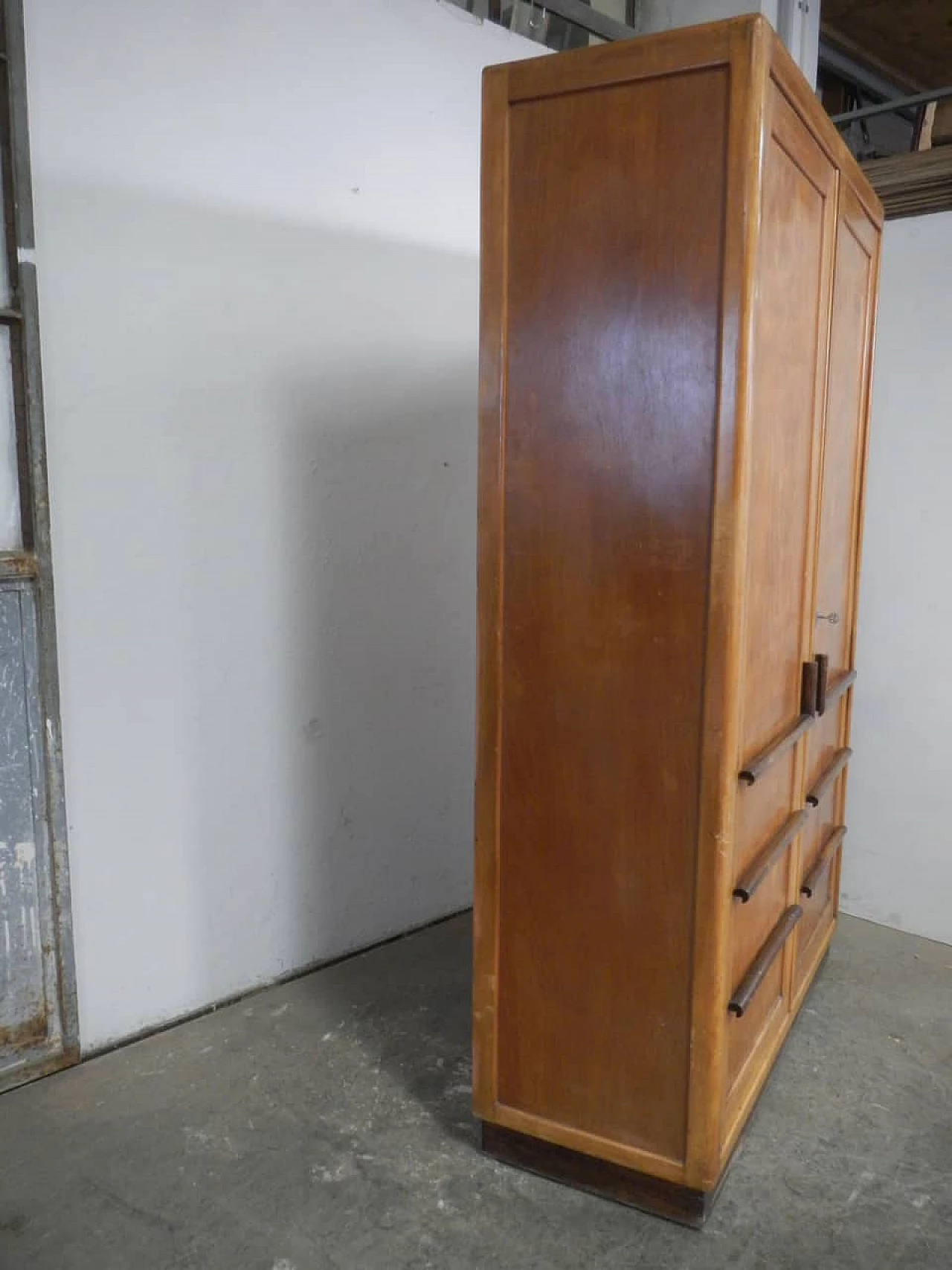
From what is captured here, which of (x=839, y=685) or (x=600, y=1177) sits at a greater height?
(x=839, y=685)

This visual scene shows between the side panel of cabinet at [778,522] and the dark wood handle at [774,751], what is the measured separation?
16mm

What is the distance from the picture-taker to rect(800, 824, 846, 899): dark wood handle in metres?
2.60

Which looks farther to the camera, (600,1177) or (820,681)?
(820,681)

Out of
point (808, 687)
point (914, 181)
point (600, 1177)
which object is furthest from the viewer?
point (914, 181)

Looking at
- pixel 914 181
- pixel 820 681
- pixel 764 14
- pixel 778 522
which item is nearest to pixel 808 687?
pixel 820 681

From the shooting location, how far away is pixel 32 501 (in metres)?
2.30

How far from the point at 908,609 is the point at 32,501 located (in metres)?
2.55

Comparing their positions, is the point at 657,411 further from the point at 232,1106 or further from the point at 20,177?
the point at 232,1106

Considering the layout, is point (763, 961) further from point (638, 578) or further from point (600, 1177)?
point (638, 578)

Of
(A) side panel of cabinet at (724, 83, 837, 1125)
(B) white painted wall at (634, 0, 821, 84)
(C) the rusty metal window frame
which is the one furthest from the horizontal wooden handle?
(B) white painted wall at (634, 0, 821, 84)

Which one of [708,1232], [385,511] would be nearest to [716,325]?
[385,511]

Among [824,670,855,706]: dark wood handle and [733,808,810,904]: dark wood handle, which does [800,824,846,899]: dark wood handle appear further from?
[824,670,855,706]: dark wood handle

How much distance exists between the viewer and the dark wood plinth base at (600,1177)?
2016 millimetres

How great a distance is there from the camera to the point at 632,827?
6.46 feet
